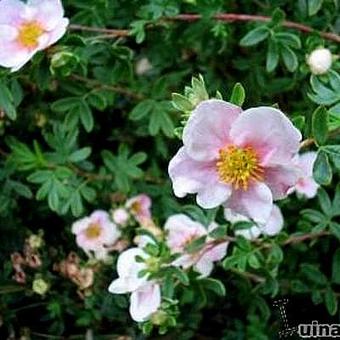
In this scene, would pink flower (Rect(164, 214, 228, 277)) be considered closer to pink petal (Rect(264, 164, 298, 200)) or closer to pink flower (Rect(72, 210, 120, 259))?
pink flower (Rect(72, 210, 120, 259))

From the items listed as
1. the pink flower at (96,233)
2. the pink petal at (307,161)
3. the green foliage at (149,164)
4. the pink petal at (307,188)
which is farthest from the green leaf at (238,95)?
the pink flower at (96,233)

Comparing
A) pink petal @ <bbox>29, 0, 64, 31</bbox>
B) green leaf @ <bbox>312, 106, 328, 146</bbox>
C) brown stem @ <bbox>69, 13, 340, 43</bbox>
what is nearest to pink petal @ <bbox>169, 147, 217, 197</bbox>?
green leaf @ <bbox>312, 106, 328, 146</bbox>

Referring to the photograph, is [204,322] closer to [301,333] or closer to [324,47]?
[301,333]

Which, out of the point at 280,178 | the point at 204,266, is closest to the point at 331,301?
the point at 204,266

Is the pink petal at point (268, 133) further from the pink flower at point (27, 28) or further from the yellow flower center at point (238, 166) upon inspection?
the pink flower at point (27, 28)

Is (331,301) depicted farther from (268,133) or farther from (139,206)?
(268,133)

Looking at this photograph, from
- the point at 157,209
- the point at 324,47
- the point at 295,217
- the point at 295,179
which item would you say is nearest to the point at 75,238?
the point at 157,209
